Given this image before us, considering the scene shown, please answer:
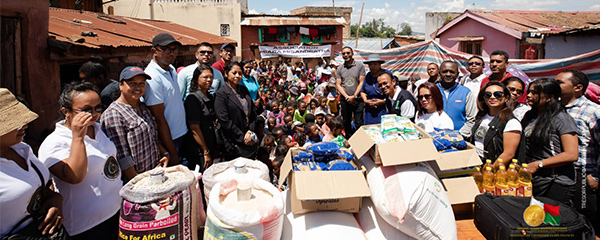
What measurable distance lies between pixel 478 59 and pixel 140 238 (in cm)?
421

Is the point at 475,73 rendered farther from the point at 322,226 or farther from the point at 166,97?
the point at 166,97

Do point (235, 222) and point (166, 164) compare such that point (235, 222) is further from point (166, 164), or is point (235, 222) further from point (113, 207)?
point (166, 164)

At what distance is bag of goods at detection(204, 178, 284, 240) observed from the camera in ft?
5.02

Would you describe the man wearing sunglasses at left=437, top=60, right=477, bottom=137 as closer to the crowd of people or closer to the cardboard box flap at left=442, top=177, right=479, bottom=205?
the crowd of people

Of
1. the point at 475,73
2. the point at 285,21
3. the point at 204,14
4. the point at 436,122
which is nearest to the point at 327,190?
the point at 436,122

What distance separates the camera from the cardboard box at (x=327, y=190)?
180cm

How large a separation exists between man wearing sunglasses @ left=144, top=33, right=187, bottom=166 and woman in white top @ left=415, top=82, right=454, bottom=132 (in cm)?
216

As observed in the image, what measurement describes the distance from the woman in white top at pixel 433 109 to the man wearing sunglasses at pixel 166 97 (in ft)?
7.08

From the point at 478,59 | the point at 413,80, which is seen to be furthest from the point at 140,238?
the point at 413,80

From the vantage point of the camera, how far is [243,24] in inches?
639

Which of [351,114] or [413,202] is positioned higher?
[351,114]

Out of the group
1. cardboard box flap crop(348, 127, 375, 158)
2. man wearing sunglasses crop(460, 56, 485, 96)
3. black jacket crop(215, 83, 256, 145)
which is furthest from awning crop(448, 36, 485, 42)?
cardboard box flap crop(348, 127, 375, 158)

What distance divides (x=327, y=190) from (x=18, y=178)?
141cm

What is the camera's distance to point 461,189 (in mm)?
2164
